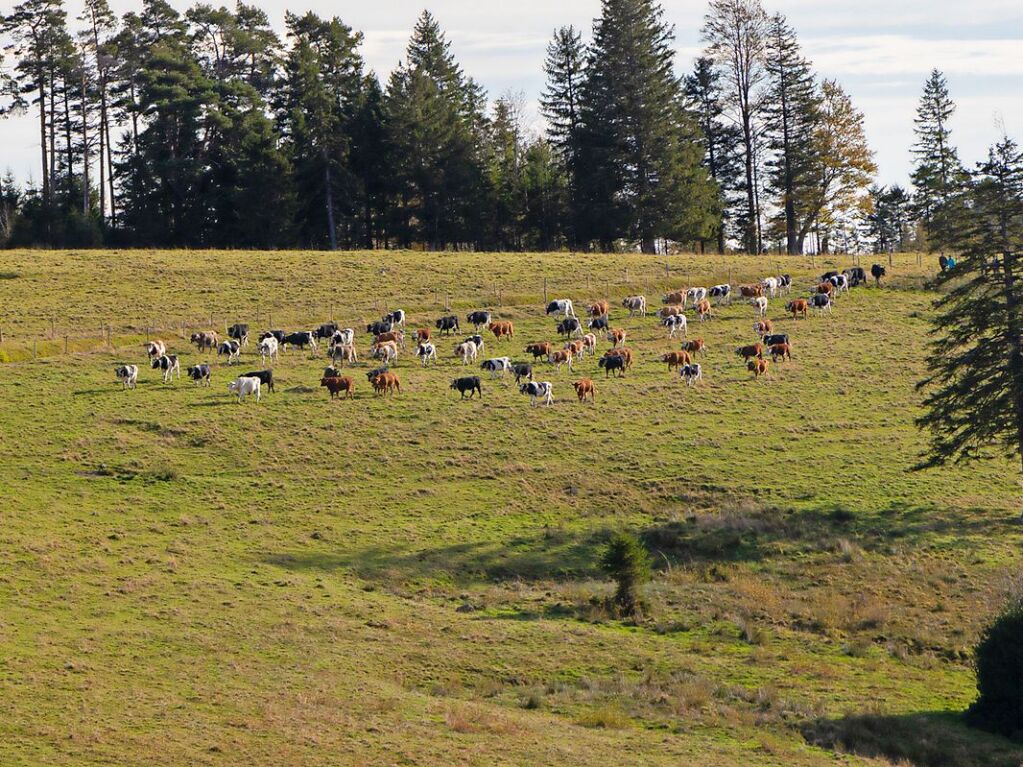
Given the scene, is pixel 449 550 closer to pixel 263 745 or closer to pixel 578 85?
pixel 263 745

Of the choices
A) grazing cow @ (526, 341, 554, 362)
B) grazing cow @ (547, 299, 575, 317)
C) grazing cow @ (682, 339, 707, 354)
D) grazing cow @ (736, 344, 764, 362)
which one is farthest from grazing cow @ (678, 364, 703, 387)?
grazing cow @ (547, 299, 575, 317)

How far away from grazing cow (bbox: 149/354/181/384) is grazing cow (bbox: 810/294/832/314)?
1288 inches

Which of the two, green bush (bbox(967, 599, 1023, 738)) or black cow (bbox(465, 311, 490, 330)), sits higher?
black cow (bbox(465, 311, 490, 330))

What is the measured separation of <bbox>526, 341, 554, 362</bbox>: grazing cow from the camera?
5434 centimetres

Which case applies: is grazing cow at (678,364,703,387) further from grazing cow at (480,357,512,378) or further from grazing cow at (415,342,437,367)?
grazing cow at (415,342,437,367)

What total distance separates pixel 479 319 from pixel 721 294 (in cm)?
1467

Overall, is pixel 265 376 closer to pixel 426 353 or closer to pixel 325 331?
pixel 426 353

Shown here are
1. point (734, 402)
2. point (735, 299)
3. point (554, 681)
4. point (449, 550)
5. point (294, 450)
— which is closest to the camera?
point (554, 681)

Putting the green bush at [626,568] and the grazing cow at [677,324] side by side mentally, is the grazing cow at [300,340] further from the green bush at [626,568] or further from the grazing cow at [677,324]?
the green bush at [626,568]

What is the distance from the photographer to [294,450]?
43312mm

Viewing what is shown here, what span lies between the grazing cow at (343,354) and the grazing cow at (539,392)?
8.88 metres

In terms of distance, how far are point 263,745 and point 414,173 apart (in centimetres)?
7260

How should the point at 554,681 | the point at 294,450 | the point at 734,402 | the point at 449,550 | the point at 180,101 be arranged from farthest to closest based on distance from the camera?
the point at 180,101 → the point at 734,402 → the point at 294,450 → the point at 449,550 → the point at 554,681

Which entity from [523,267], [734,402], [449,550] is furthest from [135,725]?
[523,267]
